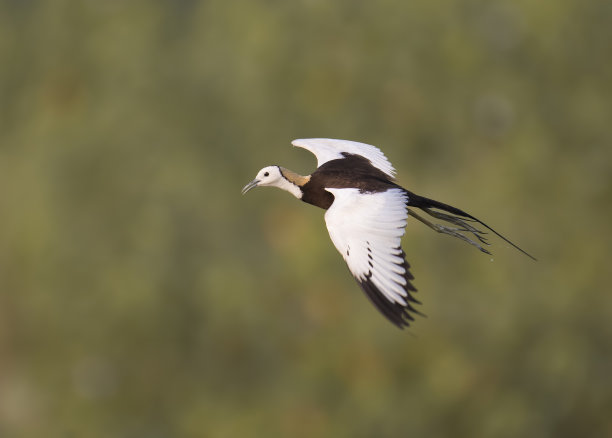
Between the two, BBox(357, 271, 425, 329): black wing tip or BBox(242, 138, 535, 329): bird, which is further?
BBox(242, 138, 535, 329): bird

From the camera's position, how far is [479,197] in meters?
33.2

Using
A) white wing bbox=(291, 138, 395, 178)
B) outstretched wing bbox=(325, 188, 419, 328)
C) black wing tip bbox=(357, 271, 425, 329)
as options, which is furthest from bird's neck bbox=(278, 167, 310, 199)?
black wing tip bbox=(357, 271, 425, 329)

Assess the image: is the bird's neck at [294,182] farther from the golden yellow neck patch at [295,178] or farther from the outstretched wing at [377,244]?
the outstretched wing at [377,244]

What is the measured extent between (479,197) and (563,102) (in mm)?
6415

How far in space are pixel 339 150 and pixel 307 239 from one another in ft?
68.1

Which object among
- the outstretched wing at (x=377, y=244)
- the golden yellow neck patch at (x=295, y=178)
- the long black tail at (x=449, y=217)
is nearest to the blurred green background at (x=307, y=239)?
the golden yellow neck patch at (x=295, y=178)

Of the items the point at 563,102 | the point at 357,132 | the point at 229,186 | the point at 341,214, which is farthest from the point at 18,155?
the point at 341,214

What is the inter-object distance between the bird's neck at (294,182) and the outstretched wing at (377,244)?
3.50 feet

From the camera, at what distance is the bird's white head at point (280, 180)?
1095 centimetres

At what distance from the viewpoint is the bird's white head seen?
11.0 m

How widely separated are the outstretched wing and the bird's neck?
1067 mm

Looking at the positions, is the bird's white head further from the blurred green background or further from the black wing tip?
the blurred green background

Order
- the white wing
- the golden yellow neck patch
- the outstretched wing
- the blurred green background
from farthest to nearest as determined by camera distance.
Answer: the blurred green background, the white wing, the golden yellow neck patch, the outstretched wing

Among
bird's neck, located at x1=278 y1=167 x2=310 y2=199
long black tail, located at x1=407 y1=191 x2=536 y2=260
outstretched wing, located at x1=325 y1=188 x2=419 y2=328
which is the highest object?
long black tail, located at x1=407 y1=191 x2=536 y2=260
